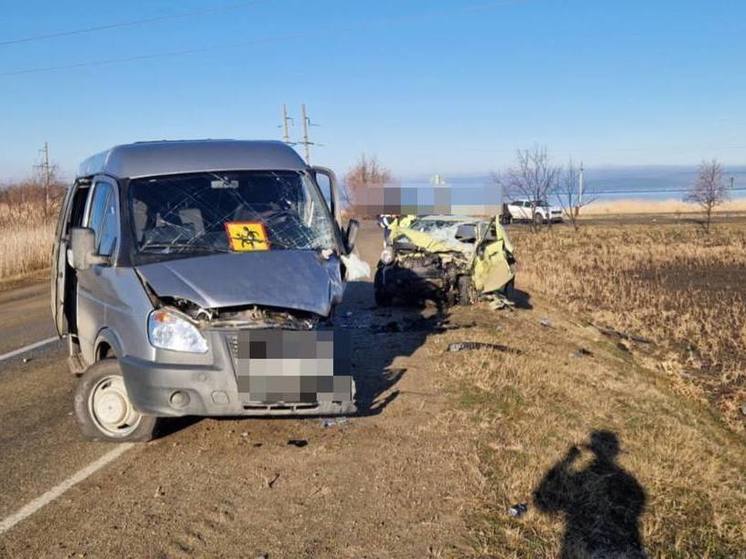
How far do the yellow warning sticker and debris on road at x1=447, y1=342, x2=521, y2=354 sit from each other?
384 centimetres

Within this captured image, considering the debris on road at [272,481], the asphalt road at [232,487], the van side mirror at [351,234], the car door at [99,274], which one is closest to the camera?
the asphalt road at [232,487]

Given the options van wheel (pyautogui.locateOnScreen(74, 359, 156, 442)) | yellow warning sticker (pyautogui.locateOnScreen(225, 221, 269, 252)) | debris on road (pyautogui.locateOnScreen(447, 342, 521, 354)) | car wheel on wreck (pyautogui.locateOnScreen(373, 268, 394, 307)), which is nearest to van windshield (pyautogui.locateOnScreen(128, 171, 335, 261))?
yellow warning sticker (pyautogui.locateOnScreen(225, 221, 269, 252))

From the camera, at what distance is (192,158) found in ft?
19.5

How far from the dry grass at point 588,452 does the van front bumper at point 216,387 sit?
56.4 inches

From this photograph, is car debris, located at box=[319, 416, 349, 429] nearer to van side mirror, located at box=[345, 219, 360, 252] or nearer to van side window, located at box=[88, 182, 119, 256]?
van side mirror, located at box=[345, 219, 360, 252]

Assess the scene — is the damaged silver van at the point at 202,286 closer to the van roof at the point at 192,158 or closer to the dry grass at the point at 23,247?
the van roof at the point at 192,158

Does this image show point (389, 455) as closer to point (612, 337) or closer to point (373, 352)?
point (373, 352)

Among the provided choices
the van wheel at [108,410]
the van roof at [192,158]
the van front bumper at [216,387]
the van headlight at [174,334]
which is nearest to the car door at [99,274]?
the van roof at [192,158]

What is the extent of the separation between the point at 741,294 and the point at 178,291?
1535 centimetres

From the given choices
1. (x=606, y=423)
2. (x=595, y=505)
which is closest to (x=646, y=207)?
(x=606, y=423)

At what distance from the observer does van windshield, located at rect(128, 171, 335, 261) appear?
5.49m

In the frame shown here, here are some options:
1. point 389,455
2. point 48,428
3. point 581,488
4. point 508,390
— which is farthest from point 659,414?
point 48,428

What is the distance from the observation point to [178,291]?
4.82m

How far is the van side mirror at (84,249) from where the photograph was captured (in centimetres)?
543
